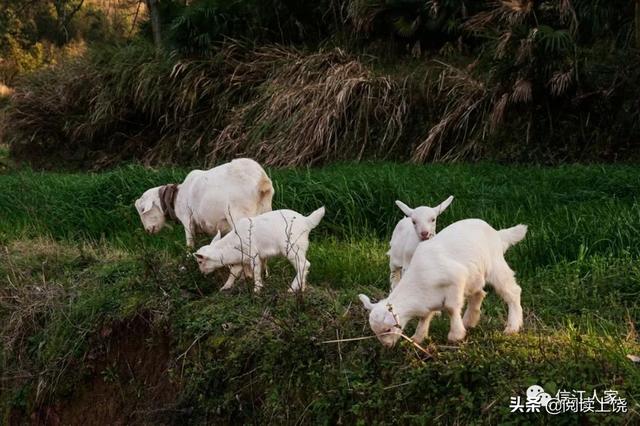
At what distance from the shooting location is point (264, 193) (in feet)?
22.8

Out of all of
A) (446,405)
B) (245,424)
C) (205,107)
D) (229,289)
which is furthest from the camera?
(205,107)

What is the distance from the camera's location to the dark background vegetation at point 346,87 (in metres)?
12.0

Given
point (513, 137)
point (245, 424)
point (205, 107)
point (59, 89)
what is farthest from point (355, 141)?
point (245, 424)

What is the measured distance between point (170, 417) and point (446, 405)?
2.07 meters

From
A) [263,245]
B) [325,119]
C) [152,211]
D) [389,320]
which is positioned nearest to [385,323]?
[389,320]

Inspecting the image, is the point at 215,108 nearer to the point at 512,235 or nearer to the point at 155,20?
the point at 155,20

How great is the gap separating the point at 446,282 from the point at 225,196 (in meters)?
2.54

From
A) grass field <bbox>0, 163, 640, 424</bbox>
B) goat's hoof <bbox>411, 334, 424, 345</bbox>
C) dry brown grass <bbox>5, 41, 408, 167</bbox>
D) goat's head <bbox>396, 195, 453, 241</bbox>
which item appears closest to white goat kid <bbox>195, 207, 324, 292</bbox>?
grass field <bbox>0, 163, 640, 424</bbox>

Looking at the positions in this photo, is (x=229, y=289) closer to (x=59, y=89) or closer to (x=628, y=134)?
(x=628, y=134)

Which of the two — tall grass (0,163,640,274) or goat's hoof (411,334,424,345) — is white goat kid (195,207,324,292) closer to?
goat's hoof (411,334,424,345)

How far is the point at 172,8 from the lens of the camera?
1742 centimetres

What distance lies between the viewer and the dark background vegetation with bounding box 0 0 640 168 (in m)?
12.0

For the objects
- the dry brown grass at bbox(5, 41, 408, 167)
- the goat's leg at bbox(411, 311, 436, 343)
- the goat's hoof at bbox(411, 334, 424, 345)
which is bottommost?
the dry brown grass at bbox(5, 41, 408, 167)

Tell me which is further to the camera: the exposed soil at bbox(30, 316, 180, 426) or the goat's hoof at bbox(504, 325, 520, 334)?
the exposed soil at bbox(30, 316, 180, 426)
